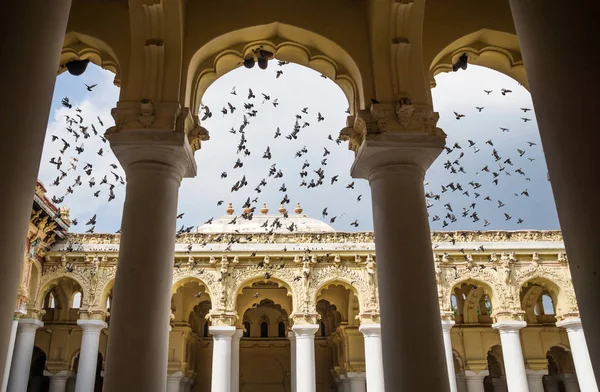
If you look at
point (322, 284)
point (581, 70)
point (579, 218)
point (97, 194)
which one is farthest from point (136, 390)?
point (322, 284)

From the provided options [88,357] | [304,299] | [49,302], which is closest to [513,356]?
[304,299]

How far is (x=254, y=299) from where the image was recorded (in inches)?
→ 817

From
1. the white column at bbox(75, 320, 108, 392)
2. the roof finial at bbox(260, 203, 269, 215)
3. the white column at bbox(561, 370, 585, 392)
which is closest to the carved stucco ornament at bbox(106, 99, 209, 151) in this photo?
the white column at bbox(75, 320, 108, 392)

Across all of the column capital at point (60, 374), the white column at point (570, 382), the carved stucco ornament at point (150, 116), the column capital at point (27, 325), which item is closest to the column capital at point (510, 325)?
the white column at point (570, 382)

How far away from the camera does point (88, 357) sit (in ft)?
51.3

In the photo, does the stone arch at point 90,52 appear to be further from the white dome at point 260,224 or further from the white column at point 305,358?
the white dome at point 260,224

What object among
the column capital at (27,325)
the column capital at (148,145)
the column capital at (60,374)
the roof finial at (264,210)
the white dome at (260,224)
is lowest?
the column capital at (60,374)

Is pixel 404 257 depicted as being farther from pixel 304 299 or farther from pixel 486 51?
pixel 304 299

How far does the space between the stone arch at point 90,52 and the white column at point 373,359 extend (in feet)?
37.4

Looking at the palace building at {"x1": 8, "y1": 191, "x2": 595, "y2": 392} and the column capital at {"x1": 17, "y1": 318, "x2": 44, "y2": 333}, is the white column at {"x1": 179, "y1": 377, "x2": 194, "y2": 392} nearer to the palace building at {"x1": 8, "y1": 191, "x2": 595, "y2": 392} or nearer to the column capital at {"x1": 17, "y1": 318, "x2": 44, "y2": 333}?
the palace building at {"x1": 8, "y1": 191, "x2": 595, "y2": 392}

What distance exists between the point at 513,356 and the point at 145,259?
573 inches

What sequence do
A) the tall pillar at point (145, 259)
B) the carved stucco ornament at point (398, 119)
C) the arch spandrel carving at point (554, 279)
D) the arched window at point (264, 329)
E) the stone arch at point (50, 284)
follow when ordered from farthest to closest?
the arched window at point (264, 329)
the arch spandrel carving at point (554, 279)
the stone arch at point (50, 284)
the carved stucco ornament at point (398, 119)
the tall pillar at point (145, 259)

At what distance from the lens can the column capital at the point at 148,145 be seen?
15.2 feet

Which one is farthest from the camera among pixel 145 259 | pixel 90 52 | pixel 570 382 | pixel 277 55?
pixel 570 382
